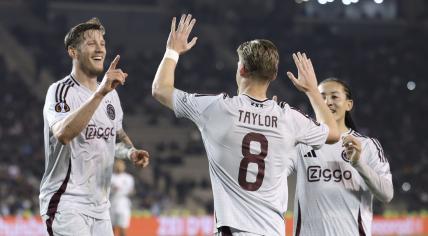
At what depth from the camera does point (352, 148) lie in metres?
5.84

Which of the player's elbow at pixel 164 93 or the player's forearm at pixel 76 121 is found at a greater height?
the player's elbow at pixel 164 93

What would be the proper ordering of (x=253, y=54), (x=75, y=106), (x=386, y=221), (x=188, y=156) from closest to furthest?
(x=253, y=54), (x=75, y=106), (x=386, y=221), (x=188, y=156)

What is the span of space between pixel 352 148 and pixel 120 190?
11105 mm

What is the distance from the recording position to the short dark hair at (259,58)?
5000 mm

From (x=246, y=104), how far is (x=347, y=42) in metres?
28.8

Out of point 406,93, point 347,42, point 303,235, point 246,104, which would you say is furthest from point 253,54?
point 347,42

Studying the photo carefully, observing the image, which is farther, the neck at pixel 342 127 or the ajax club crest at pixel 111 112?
the neck at pixel 342 127

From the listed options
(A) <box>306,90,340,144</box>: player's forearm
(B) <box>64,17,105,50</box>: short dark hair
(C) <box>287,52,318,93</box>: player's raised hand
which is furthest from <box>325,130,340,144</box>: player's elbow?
(B) <box>64,17,105,50</box>: short dark hair

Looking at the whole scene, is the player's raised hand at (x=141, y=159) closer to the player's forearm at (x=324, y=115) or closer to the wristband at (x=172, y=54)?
the wristband at (x=172, y=54)

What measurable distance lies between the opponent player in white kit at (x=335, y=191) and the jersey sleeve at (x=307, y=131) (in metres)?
0.89

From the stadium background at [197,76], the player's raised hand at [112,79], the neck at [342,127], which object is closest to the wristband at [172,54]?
the player's raised hand at [112,79]

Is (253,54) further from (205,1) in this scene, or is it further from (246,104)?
(205,1)

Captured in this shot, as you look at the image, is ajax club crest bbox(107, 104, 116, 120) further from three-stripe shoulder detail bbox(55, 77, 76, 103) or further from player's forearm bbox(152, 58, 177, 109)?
player's forearm bbox(152, 58, 177, 109)

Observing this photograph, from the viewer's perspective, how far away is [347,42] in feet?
109
